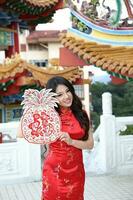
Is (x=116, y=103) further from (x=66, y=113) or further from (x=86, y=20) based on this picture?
(x=66, y=113)

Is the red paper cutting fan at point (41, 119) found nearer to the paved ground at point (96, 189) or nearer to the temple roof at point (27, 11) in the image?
the paved ground at point (96, 189)

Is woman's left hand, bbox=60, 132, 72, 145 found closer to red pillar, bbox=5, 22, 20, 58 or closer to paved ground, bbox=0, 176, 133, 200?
paved ground, bbox=0, 176, 133, 200

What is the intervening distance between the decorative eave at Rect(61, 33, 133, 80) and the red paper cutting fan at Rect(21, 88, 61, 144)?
93.5 inches

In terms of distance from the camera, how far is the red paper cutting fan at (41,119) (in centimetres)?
335

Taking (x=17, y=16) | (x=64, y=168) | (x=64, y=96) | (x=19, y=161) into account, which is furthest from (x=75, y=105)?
(x=17, y=16)

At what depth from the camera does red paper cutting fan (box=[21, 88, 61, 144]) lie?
3350mm

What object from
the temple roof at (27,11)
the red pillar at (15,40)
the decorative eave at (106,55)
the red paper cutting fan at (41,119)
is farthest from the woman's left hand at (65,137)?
the red pillar at (15,40)

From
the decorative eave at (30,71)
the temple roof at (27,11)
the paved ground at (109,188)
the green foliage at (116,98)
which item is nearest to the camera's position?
the paved ground at (109,188)

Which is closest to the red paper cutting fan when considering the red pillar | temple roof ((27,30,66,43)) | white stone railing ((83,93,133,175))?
white stone railing ((83,93,133,175))

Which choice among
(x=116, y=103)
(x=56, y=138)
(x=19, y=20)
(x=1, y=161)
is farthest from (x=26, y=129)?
(x=116, y=103)

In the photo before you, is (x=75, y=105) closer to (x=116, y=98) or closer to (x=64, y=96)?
(x=64, y=96)

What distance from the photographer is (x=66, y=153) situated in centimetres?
344

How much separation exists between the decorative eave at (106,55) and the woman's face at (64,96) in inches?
87.4

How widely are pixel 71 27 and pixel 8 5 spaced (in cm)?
498
